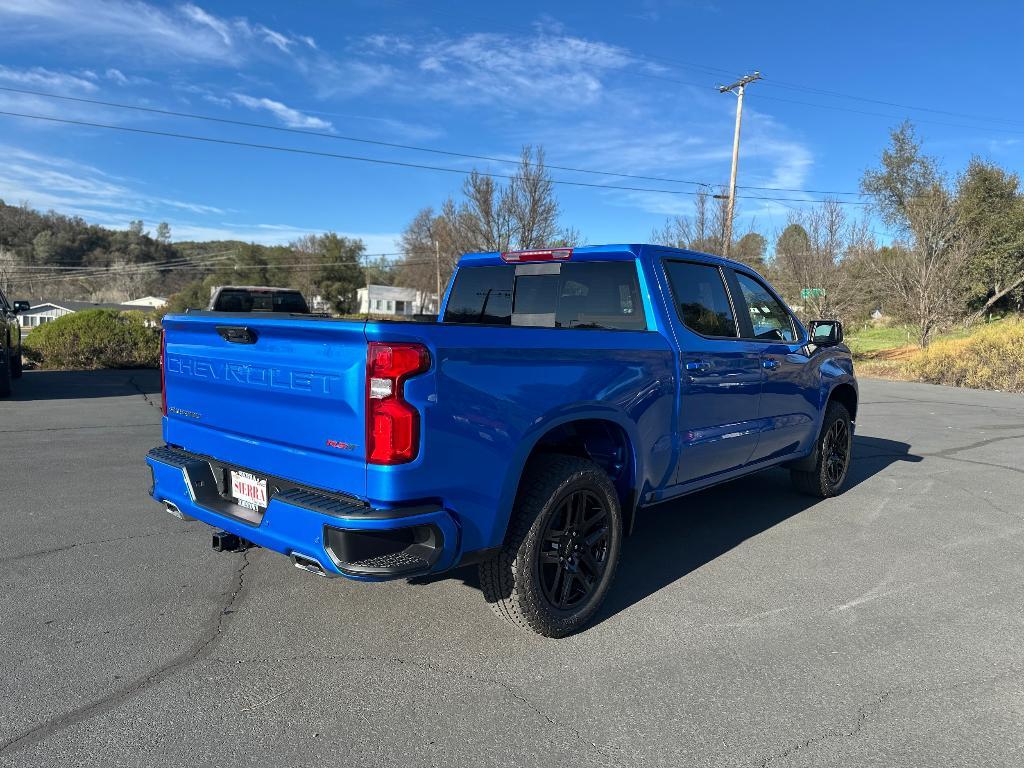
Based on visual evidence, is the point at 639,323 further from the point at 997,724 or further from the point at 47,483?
the point at 47,483

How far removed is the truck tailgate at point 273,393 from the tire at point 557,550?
2.79 feet

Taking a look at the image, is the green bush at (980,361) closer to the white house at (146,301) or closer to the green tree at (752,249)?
the green tree at (752,249)

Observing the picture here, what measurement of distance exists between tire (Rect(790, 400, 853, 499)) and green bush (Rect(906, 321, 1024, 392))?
1356cm

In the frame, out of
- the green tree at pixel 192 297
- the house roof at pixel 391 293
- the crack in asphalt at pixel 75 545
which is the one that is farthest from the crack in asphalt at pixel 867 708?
the house roof at pixel 391 293

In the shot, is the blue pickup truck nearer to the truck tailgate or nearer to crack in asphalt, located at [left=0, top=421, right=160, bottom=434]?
the truck tailgate

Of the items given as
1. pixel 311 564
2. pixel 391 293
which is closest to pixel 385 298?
pixel 391 293

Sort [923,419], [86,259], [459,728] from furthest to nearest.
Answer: [86,259] → [923,419] → [459,728]

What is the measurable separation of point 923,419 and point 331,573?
1160 centimetres

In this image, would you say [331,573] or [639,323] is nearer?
[331,573]

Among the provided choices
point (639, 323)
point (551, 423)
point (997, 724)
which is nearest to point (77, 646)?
point (551, 423)

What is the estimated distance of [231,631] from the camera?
337 cm

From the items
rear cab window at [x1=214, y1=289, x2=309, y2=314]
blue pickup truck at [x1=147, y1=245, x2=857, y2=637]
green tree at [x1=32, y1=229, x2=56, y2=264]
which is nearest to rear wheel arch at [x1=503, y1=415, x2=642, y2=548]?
blue pickup truck at [x1=147, y1=245, x2=857, y2=637]

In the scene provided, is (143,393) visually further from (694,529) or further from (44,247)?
(44,247)

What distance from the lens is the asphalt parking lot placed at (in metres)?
2.58
